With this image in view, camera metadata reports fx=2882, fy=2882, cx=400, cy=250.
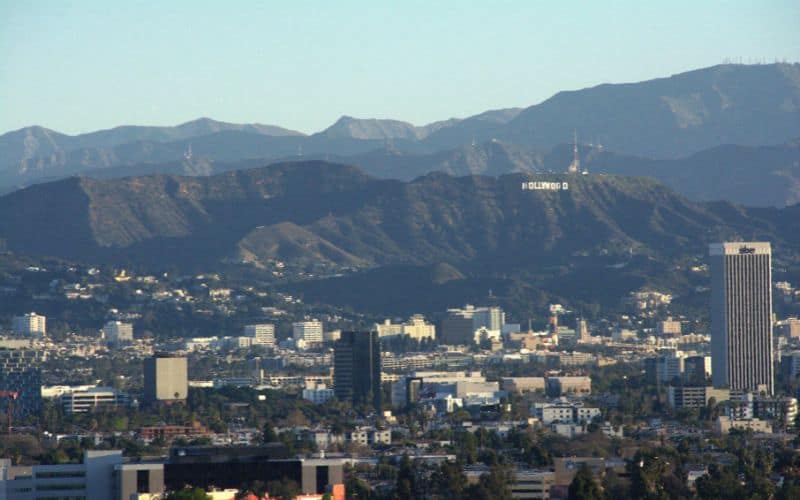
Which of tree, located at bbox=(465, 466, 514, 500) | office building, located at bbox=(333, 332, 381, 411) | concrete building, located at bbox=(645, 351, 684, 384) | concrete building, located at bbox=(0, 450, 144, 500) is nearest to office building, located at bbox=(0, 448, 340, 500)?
concrete building, located at bbox=(0, 450, 144, 500)

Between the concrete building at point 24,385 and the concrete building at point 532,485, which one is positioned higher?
the concrete building at point 24,385

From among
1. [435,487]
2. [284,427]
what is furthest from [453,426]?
[435,487]

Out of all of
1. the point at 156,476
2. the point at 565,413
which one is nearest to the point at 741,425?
the point at 565,413

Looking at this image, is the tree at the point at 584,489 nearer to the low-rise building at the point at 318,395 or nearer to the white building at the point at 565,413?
the white building at the point at 565,413

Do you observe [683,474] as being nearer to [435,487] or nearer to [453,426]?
[435,487]

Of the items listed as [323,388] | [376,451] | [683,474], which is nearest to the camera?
[683,474]

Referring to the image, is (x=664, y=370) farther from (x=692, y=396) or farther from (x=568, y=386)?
(x=692, y=396)

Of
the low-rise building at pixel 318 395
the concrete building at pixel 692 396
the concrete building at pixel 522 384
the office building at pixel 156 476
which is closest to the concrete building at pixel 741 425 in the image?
the concrete building at pixel 692 396
